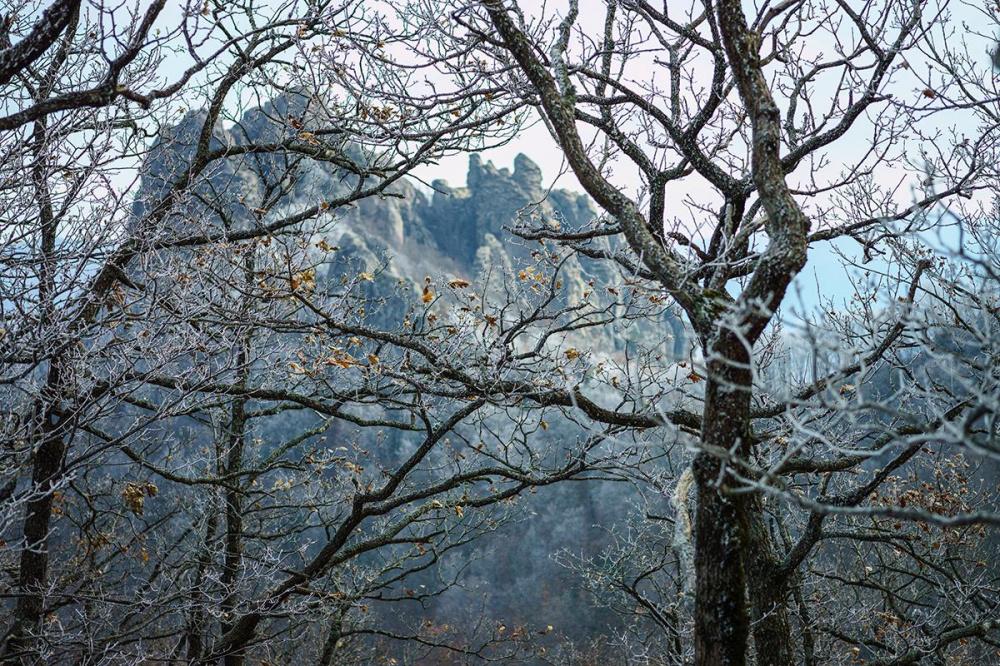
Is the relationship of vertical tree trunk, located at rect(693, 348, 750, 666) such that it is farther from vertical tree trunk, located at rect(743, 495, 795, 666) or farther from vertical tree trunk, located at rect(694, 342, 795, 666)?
vertical tree trunk, located at rect(743, 495, 795, 666)

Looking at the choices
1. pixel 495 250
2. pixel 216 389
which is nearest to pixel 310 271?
pixel 216 389

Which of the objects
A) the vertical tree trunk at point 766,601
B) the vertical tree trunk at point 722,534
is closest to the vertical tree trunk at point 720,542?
the vertical tree trunk at point 722,534

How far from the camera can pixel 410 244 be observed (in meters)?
66.6

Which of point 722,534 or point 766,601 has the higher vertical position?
point 722,534

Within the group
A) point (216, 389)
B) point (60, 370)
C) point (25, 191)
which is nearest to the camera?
point (25, 191)

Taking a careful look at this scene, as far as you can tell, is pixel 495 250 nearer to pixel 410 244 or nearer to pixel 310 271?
pixel 410 244

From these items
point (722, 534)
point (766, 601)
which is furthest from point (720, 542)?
point (766, 601)

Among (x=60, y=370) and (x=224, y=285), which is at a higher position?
(x=224, y=285)

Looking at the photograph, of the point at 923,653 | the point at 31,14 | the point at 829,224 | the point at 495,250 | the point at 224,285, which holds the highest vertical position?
the point at 495,250

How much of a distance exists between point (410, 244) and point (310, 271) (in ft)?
201

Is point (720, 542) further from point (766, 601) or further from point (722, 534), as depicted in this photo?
point (766, 601)

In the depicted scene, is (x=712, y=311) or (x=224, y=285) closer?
(x=712, y=311)

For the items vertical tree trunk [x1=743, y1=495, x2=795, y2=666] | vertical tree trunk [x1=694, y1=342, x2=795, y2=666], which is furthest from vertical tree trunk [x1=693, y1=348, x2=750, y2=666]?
vertical tree trunk [x1=743, y1=495, x2=795, y2=666]

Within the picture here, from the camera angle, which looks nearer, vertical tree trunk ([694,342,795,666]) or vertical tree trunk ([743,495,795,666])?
vertical tree trunk ([694,342,795,666])
